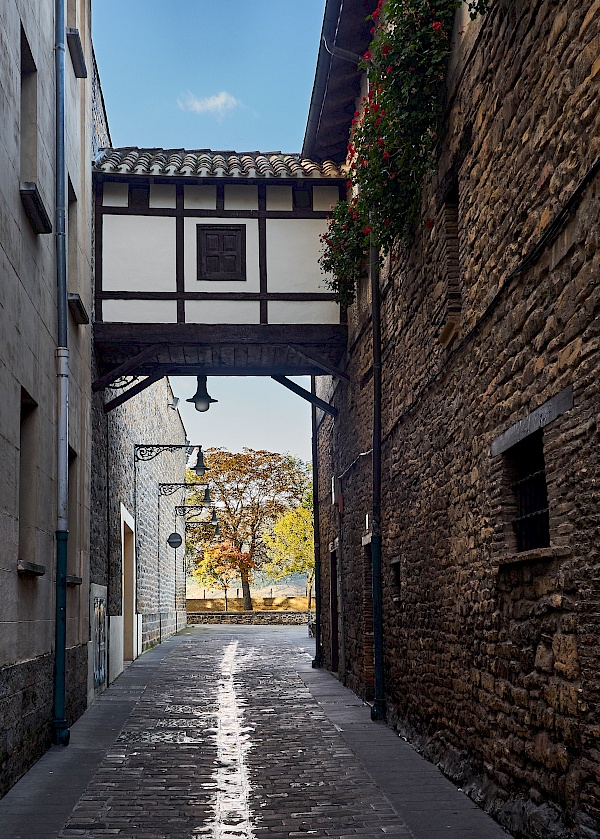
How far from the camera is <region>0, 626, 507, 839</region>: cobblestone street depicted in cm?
547

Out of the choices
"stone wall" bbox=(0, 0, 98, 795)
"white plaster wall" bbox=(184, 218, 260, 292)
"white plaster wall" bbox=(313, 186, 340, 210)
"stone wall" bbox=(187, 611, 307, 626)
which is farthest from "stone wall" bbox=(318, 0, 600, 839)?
"stone wall" bbox=(187, 611, 307, 626)

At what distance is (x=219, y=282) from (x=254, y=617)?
26.1 m

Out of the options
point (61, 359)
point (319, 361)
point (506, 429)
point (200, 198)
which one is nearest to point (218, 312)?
point (319, 361)

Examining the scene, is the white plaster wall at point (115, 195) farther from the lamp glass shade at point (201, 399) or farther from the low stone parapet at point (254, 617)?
the low stone parapet at point (254, 617)

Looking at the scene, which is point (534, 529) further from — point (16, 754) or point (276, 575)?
point (276, 575)

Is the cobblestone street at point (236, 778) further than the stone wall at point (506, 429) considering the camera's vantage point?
Yes

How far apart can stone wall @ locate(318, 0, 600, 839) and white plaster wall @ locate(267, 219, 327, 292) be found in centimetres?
350

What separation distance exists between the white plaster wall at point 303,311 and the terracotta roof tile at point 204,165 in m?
1.66

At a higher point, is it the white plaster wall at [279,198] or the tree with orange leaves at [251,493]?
the white plaster wall at [279,198]

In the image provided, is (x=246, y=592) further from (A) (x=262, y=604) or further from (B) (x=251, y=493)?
(B) (x=251, y=493)

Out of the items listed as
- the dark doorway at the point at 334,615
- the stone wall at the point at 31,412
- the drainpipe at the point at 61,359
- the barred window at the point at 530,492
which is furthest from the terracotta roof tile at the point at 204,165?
the barred window at the point at 530,492

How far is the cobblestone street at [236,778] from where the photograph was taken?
5469 millimetres

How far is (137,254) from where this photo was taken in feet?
40.4

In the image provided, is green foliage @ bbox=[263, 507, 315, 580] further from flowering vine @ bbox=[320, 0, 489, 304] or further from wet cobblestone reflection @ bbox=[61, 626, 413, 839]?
flowering vine @ bbox=[320, 0, 489, 304]
